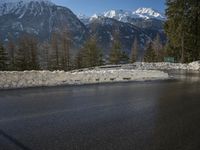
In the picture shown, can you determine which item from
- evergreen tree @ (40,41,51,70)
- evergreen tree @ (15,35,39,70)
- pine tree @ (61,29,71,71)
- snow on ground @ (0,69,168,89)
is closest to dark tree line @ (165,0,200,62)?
snow on ground @ (0,69,168,89)

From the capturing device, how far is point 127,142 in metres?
6.34

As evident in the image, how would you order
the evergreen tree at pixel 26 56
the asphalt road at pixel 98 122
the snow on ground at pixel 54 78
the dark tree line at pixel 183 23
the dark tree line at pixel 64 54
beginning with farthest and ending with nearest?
the dark tree line at pixel 64 54 < the evergreen tree at pixel 26 56 < the dark tree line at pixel 183 23 < the snow on ground at pixel 54 78 < the asphalt road at pixel 98 122

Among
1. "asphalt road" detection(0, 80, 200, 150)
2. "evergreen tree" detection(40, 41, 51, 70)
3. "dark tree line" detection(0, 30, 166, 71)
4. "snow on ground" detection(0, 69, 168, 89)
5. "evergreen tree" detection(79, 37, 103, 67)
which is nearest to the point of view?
"asphalt road" detection(0, 80, 200, 150)

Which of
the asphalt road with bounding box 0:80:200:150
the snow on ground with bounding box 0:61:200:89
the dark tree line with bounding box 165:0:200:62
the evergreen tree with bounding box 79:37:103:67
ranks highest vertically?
the dark tree line with bounding box 165:0:200:62

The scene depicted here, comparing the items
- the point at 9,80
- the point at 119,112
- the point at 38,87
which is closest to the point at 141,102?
the point at 119,112

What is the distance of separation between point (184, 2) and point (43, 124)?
4177cm

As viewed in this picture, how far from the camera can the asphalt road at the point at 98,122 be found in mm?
6191

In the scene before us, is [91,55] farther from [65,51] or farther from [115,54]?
[65,51]

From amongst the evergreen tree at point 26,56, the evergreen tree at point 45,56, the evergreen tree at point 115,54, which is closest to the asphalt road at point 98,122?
the evergreen tree at point 26,56

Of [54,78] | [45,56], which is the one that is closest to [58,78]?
[54,78]

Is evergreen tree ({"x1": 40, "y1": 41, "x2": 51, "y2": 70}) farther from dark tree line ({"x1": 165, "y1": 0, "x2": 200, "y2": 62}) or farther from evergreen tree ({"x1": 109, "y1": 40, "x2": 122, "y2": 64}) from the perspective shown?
dark tree line ({"x1": 165, "y1": 0, "x2": 200, "y2": 62})

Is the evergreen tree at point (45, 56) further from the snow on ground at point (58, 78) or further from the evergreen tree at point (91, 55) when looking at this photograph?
the snow on ground at point (58, 78)

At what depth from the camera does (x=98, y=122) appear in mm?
7992

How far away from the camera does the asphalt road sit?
619 cm
